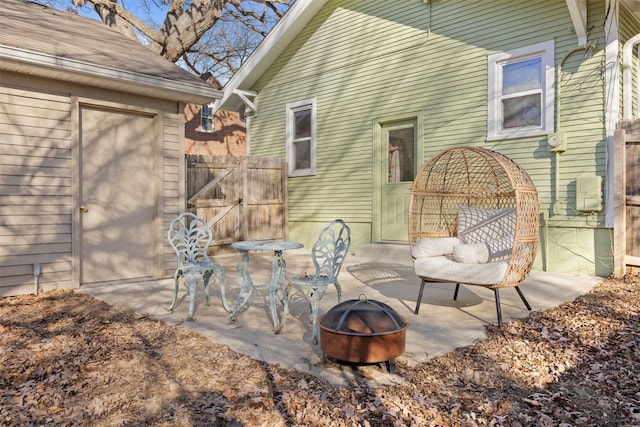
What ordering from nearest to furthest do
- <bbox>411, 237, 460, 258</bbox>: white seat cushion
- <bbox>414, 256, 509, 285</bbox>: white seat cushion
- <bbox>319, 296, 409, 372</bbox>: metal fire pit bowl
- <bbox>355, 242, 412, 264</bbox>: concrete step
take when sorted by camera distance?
<bbox>319, 296, 409, 372</bbox>: metal fire pit bowl
<bbox>414, 256, 509, 285</bbox>: white seat cushion
<bbox>411, 237, 460, 258</bbox>: white seat cushion
<bbox>355, 242, 412, 264</bbox>: concrete step

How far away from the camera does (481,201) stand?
6.20 metres

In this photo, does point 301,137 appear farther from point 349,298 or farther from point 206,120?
point 206,120

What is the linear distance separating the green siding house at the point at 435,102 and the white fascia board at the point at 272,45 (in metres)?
0.03

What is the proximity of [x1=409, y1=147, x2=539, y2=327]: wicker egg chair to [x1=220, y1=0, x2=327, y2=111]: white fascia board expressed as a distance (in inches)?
187

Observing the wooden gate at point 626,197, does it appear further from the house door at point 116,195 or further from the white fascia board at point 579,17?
the house door at point 116,195

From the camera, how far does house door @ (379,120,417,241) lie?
848cm

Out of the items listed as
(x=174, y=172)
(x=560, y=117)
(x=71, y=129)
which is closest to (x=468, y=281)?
(x=560, y=117)

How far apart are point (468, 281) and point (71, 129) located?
→ 484 cm

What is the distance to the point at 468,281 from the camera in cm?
426

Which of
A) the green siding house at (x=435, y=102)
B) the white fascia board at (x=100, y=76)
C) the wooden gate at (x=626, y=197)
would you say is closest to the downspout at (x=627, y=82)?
the green siding house at (x=435, y=102)

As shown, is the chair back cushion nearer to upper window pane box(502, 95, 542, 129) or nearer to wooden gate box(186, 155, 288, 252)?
upper window pane box(502, 95, 542, 129)

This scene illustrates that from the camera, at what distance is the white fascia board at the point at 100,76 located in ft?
15.8

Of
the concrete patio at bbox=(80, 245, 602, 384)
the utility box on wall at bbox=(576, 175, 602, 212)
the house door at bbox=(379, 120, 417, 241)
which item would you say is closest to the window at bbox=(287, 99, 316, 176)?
the house door at bbox=(379, 120, 417, 241)

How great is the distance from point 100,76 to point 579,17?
6.23m
